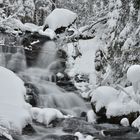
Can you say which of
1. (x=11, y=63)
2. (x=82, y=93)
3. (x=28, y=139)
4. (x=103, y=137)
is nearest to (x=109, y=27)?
(x=82, y=93)

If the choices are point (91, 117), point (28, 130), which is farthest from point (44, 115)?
point (91, 117)

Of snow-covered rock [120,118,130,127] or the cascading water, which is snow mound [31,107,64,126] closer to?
snow-covered rock [120,118,130,127]

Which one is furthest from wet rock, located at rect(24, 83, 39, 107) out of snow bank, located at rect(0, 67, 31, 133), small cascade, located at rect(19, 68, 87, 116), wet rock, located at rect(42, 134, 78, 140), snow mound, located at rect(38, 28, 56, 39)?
snow mound, located at rect(38, 28, 56, 39)

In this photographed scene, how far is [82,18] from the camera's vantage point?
1961 centimetres

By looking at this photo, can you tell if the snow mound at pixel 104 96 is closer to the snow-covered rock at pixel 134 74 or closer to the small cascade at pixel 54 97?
the snow-covered rock at pixel 134 74

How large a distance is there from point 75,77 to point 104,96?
4.69 m

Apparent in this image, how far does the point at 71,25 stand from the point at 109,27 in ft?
15.1

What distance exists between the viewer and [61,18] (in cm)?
1861

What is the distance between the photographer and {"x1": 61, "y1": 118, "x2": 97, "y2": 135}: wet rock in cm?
975

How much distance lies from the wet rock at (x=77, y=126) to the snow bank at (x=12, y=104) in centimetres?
114

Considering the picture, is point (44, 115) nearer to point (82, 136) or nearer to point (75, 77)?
point (82, 136)

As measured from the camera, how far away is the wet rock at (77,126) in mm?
9750

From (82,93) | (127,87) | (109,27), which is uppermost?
(109,27)

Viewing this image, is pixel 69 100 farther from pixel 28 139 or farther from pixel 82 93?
pixel 28 139
